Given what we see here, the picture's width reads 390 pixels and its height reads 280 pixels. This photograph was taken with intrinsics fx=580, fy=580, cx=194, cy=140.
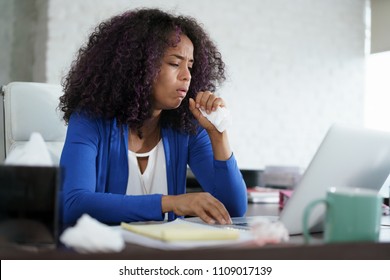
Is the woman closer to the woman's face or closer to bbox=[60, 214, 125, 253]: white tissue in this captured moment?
the woman's face

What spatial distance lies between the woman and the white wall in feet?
6.55

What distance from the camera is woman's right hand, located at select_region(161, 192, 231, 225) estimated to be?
3.71 ft

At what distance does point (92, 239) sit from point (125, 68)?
0.95 m

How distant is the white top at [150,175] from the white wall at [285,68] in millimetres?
2128

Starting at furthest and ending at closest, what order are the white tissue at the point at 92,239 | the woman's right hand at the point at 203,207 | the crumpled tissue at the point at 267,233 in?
the woman's right hand at the point at 203,207, the crumpled tissue at the point at 267,233, the white tissue at the point at 92,239

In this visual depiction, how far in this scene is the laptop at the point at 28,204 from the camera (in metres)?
0.77

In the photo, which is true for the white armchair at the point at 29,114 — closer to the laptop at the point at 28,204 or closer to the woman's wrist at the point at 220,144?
the woman's wrist at the point at 220,144

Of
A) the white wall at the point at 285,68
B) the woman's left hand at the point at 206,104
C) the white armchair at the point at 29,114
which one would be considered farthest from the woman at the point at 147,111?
the white wall at the point at 285,68

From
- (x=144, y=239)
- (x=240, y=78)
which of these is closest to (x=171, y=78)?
(x=144, y=239)

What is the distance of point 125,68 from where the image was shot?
5.32ft

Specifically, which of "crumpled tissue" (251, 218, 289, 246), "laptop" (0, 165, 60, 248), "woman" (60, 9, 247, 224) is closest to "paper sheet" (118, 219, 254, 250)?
"crumpled tissue" (251, 218, 289, 246)

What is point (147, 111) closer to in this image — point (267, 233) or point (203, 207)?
point (203, 207)

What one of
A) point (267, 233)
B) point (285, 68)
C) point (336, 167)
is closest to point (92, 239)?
point (267, 233)

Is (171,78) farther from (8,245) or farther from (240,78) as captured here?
(240,78)
